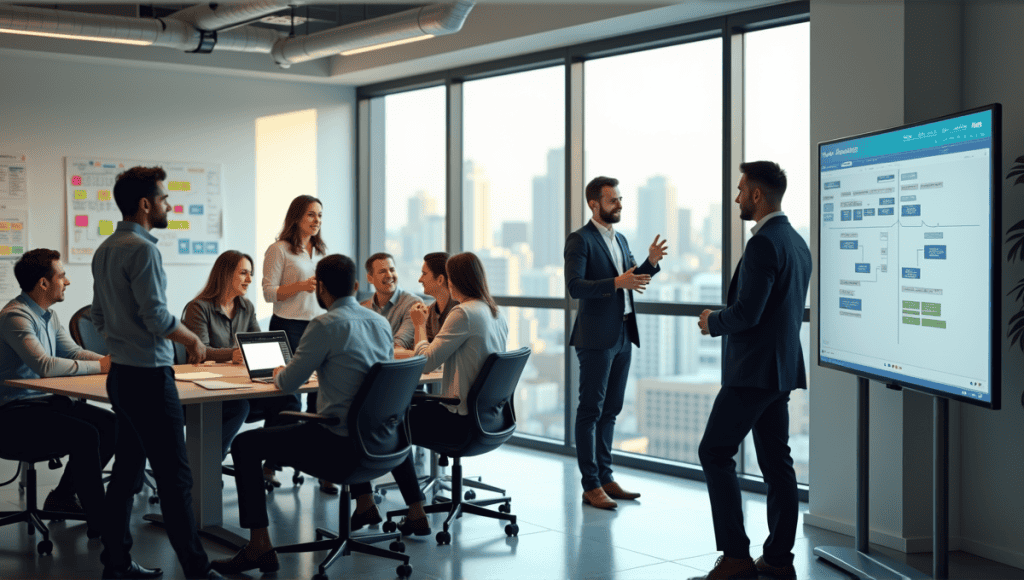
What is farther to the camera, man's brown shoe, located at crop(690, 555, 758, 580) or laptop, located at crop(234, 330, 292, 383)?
laptop, located at crop(234, 330, 292, 383)

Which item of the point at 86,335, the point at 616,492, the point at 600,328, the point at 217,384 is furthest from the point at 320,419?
the point at 86,335

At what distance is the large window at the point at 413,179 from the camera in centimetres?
800

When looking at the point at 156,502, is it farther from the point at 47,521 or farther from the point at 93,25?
the point at 93,25

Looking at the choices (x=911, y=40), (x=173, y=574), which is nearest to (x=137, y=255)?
(x=173, y=574)

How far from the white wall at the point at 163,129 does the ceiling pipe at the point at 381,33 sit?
3.66 feet

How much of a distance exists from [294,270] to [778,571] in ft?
10.1

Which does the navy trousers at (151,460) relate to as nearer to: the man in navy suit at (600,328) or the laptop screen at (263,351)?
the laptop screen at (263,351)

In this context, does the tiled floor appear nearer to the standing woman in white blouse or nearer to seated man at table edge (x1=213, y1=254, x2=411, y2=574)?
seated man at table edge (x1=213, y1=254, x2=411, y2=574)

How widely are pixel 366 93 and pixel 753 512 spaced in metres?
4.99

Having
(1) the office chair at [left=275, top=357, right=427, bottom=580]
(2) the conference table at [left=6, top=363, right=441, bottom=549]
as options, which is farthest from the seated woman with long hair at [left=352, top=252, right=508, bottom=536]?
(2) the conference table at [left=6, top=363, right=441, bottom=549]

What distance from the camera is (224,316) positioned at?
17.6 feet

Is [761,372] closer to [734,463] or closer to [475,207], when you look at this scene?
[734,463]

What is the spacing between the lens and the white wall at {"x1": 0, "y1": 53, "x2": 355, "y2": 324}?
7012 millimetres

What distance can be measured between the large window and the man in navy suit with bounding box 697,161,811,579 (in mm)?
4233
